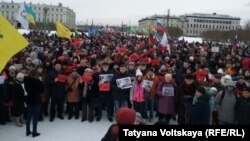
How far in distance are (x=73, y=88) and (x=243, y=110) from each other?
13.7 feet

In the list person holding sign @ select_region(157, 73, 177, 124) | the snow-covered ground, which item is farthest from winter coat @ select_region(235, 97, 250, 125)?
the snow-covered ground

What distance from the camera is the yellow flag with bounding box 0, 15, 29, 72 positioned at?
5.86 meters

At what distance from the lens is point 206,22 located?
14075 cm

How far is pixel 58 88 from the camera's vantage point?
8.74 m

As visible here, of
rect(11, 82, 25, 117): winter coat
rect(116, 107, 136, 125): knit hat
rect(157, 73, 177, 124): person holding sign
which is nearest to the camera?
rect(116, 107, 136, 125): knit hat

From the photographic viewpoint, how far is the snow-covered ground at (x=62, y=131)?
24.9ft

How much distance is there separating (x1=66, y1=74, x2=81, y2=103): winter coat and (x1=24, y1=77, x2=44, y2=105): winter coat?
1.59 meters

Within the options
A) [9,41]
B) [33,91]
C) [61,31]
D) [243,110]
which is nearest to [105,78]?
[33,91]

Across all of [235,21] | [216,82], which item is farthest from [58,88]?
[235,21]

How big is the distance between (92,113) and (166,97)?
1.98 m

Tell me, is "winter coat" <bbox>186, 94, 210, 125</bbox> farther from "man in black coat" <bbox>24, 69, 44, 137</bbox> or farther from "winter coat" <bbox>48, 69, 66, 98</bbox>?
"winter coat" <bbox>48, 69, 66, 98</bbox>

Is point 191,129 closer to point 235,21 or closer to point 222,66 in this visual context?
point 222,66

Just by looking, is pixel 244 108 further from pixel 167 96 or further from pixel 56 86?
pixel 56 86

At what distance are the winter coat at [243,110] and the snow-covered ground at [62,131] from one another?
9.66ft
